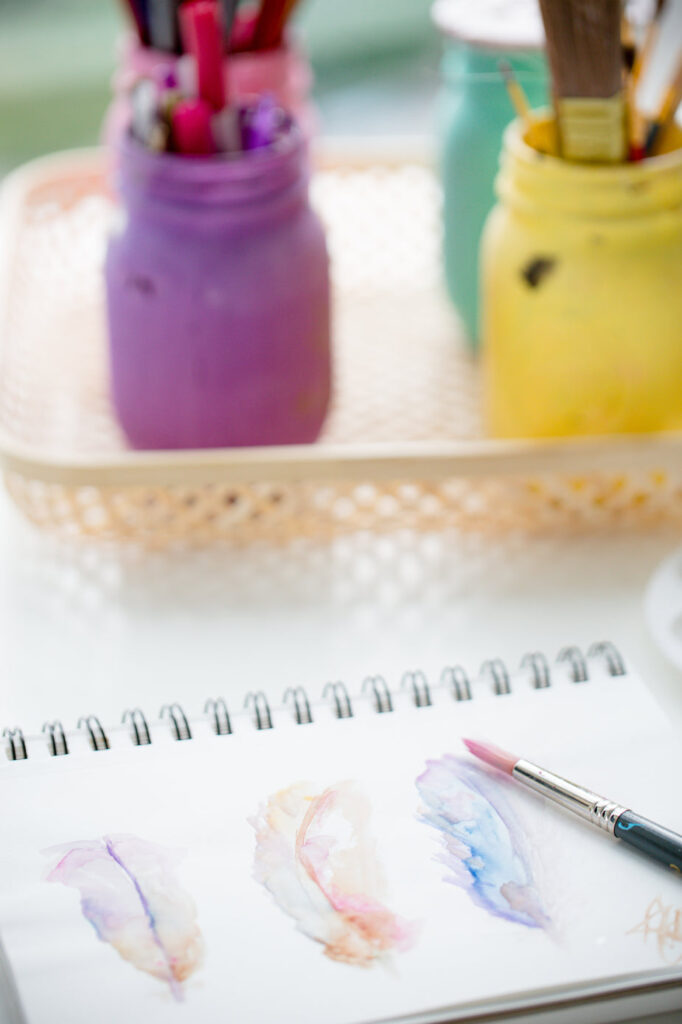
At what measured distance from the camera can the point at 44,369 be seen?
1.83ft

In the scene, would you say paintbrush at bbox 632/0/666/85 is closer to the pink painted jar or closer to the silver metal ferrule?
the pink painted jar

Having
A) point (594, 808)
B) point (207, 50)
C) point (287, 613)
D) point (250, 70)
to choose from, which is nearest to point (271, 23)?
point (250, 70)

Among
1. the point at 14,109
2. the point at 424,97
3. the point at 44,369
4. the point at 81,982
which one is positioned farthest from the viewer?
the point at 424,97

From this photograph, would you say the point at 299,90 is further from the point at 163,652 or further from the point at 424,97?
the point at 424,97

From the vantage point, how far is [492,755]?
0.34m

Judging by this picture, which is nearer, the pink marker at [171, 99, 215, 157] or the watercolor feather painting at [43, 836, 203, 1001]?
the watercolor feather painting at [43, 836, 203, 1001]

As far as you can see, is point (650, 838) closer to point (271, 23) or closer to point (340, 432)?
point (340, 432)

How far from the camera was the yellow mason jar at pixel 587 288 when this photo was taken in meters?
0.43

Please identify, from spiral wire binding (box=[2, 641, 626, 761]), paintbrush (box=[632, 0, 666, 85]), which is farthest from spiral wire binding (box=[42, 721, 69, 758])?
paintbrush (box=[632, 0, 666, 85])

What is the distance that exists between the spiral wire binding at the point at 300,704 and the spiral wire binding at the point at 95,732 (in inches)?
2.2

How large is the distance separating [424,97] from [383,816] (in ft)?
3.16

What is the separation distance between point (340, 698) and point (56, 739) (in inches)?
3.3

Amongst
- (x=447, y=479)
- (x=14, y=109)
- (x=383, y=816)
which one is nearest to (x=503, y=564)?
(x=447, y=479)

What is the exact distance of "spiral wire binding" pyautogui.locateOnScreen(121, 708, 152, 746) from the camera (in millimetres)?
354
